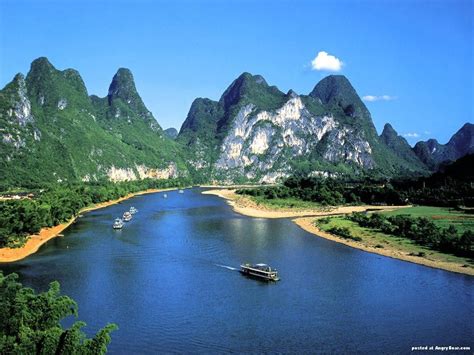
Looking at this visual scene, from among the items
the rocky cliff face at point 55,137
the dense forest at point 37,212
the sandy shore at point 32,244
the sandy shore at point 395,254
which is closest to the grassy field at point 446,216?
the sandy shore at point 395,254

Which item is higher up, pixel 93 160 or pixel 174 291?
pixel 93 160

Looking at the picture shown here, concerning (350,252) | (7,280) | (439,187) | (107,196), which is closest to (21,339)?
Answer: (7,280)

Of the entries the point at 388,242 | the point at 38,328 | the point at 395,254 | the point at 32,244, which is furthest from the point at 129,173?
the point at 38,328

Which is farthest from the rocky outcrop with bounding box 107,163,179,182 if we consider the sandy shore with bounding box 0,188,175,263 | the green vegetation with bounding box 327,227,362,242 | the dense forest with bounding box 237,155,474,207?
the green vegetation with bounding box 327,227,362,242

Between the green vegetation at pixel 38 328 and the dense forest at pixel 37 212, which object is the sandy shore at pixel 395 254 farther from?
the dense forest at pixel 37 212

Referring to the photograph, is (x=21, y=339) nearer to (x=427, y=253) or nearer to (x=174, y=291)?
(x=174, y=291)

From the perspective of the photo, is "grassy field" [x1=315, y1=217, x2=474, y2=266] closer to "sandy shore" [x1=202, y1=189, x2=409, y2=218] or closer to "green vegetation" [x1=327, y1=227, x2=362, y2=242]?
"green vegetation" [x1=327, y1=227, x2=362, y2=242]
